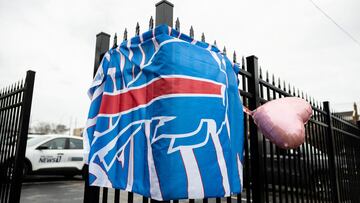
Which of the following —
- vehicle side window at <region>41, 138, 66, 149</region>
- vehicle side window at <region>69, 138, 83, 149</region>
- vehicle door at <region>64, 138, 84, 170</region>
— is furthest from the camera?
vehicle side window at <region>69, 138, 83, 149</region>

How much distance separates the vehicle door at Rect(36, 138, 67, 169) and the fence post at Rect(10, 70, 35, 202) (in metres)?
5.04

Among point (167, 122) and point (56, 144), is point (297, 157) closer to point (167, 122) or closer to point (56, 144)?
point (167, 122)

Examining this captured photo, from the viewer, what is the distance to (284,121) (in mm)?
1764

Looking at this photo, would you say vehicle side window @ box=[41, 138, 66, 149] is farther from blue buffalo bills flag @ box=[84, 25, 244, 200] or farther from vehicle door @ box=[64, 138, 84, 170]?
blue buffalo bills flag @ box=[84, 25, 244, 200]

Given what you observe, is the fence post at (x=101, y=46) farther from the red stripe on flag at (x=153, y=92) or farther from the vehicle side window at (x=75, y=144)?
the vehicle side window at (x=75, y=144)

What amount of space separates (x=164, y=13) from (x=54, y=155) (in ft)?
23.2

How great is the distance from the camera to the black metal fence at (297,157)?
2188mm

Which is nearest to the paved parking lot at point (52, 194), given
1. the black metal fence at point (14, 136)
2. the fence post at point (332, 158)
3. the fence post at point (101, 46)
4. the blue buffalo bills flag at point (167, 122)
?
the black metal fence at point (14, 136)

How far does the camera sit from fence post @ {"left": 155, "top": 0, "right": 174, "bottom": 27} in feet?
5.49

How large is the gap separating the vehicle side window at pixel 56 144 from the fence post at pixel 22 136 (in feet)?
17.4

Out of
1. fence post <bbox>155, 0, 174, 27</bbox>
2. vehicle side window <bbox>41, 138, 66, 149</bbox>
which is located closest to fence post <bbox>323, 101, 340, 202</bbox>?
fence post <bbox>155, 0, 174, 27</bbox>

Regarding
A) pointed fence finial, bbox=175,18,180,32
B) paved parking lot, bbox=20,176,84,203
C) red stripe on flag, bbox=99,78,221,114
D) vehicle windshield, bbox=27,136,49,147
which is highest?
pointed fence finial, bbox=175,18,180,32

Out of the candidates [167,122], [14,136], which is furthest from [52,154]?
[167,122]

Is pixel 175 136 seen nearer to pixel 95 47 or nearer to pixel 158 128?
pixel 158 128
